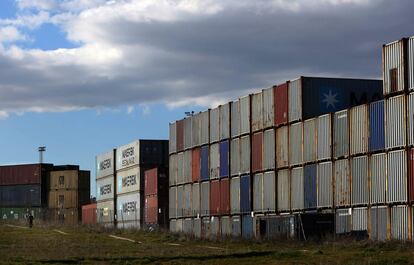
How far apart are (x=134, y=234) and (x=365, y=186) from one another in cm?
2430

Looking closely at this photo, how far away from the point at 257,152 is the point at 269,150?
1.74 m

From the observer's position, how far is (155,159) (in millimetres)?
73062

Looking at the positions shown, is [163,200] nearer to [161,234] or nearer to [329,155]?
[161,234]

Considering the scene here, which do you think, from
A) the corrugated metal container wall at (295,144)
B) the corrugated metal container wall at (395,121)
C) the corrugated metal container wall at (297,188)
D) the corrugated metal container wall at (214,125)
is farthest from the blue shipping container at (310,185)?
the corrugated metal container wall at (214,125)

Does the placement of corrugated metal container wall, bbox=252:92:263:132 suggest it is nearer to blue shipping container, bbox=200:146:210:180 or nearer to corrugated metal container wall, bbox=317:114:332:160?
corrugated metal container wall, bbox=317:114:332:160

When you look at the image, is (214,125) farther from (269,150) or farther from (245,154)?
(269,150)

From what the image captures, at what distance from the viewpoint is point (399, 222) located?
117ft

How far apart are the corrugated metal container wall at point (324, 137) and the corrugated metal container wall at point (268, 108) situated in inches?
207

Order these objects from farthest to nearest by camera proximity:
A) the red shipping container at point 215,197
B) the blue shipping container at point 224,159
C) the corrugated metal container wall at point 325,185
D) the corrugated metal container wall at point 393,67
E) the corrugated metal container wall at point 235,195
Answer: the red shipping container at point 215,197, the blue shipping container at point 224,159, the corrugated metal container wall at point 235,195, the corrugated metal container wall at point 325,185, the corrugated metal container wall at point 393,67

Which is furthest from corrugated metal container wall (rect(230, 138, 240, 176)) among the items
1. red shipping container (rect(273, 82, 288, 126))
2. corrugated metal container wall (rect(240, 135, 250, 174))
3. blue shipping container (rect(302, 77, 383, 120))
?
blue shipping container (rect(302, 77, 383, 120))

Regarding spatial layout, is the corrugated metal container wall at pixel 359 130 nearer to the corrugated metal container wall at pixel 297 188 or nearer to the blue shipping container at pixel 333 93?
the blue shipping container at pixel 333 93

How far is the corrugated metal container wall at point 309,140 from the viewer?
42562 millimetres

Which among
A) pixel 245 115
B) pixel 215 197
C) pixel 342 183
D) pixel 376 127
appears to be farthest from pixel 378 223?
pixel 215 197

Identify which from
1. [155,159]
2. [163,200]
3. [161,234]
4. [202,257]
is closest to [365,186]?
[202,257]
